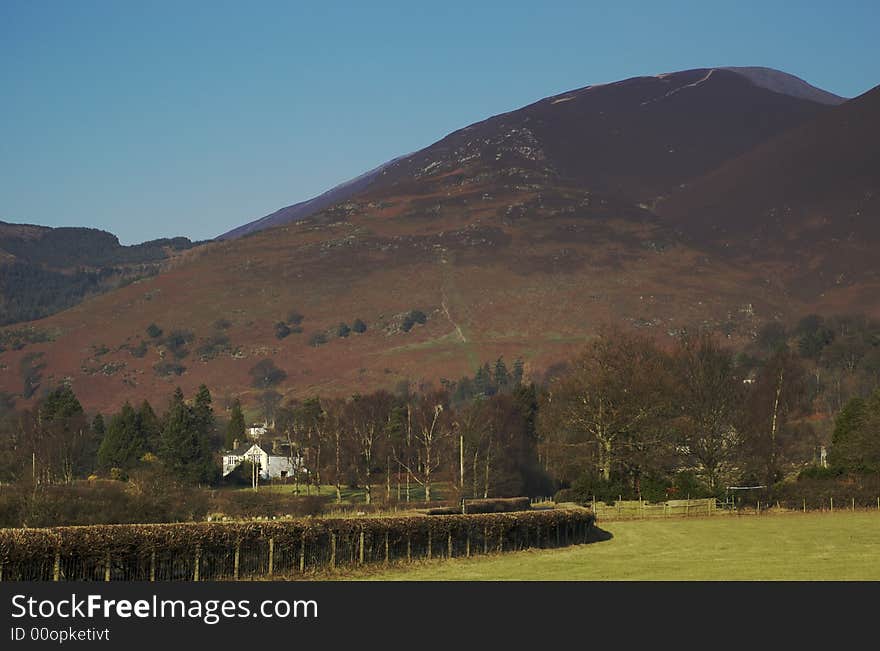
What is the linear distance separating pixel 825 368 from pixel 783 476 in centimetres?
12231

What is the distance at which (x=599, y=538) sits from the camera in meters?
57.9

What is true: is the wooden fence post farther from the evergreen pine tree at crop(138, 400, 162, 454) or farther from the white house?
the white house

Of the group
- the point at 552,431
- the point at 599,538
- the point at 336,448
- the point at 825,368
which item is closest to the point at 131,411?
the point at 336,448

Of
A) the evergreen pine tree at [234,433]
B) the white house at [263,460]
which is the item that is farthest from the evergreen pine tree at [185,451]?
the evergreen pine tree at [234,433]

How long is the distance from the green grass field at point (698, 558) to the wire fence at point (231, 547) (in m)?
1.36

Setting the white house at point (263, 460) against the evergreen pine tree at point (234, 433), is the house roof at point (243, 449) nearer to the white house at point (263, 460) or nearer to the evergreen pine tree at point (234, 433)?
the white house at point (263, 460)

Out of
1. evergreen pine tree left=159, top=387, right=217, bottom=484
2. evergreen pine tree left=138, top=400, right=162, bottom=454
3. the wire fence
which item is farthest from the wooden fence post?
evergreen pine tree left=138, top=400, right=162, bottom=454

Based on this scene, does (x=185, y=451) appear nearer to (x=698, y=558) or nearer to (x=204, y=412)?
(x=204, y=412)

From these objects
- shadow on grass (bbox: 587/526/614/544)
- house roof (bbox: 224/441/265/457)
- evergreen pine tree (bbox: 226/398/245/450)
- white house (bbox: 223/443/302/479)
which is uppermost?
shadow on grass (bbox: 587/526/614/544)

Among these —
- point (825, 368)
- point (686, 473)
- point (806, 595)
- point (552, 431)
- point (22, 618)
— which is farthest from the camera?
point (825, 368)

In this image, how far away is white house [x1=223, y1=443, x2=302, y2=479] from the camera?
14188 cm

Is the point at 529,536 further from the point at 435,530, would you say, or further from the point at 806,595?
the point at 806,595

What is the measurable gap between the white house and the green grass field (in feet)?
276

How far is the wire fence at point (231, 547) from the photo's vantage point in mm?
32219
